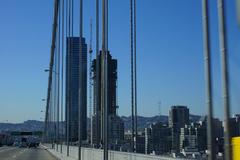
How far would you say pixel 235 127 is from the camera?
7059mm

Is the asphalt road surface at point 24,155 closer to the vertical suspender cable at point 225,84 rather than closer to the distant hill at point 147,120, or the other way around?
the distant hill at point 147,120

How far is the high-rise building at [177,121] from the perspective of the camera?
1295 centimetres

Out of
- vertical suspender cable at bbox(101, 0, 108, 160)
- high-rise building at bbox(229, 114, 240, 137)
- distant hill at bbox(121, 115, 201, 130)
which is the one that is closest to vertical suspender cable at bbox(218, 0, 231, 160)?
high-rise building at bbox(229, 114, 240, 137)

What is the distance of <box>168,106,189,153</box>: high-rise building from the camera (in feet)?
42.5

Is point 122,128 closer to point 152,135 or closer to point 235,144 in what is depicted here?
point 152,135

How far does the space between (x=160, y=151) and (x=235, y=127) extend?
25.8 ft

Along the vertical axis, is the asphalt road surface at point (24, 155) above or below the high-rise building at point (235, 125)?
above

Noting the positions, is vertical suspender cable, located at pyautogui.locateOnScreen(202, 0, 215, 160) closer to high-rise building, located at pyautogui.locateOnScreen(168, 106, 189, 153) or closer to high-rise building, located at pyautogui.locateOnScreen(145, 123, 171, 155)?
high-rise building, located at pyautogui.locateOnScreen(168, 106, 189, 153)

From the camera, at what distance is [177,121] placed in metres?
13.1

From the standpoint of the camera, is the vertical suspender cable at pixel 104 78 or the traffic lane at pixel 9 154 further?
the traffic lane at pixel 9 154

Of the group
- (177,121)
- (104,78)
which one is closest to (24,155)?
(104,78)

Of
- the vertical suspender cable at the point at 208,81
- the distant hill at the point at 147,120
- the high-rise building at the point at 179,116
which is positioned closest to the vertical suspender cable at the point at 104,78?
the distant hill at the point at 147,120

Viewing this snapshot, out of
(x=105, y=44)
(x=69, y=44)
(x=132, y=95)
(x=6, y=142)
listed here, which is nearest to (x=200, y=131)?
(x=132, y=95)

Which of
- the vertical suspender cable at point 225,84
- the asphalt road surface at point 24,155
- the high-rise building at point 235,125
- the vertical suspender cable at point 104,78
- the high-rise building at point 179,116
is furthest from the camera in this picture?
the asphalt road surface at point 24,155
